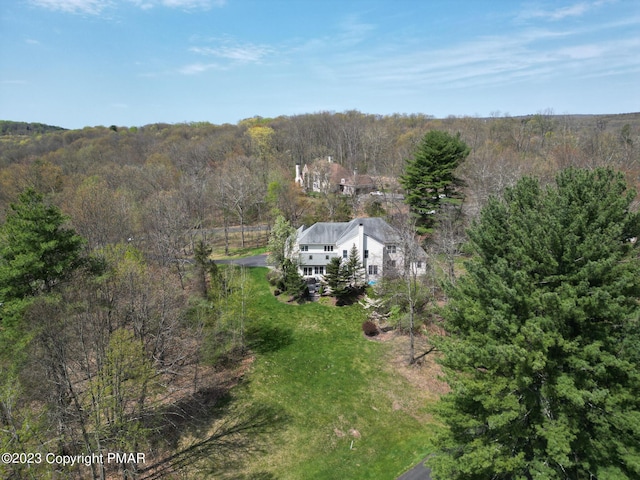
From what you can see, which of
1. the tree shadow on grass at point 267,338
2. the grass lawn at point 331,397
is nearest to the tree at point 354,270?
the grass lawn at point 331,397

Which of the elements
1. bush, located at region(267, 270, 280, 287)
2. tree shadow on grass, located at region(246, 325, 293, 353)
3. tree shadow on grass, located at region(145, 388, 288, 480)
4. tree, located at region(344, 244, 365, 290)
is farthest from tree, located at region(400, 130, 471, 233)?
tree shadow on grass, located at region(145, 388, 288, 480)

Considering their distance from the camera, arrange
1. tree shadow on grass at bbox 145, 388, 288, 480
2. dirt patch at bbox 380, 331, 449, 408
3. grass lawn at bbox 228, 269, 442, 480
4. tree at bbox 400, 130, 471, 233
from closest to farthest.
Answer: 1. tree shadow on grass at bbox 145, 388, 288, 480
2. grass lawn at bbox 228, 269, 442, 480
3. dirt patch at bbox 380, 331, 449, 408
4. tree at bbox 400, 130, 471, 233

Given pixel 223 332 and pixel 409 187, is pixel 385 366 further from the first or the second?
pixel 409 187

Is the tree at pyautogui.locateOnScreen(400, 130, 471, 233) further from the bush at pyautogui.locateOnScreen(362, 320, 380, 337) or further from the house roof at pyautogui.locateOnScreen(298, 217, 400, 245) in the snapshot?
the bush at pyautogui.locateOnScreen(362, 320, 380, 337)

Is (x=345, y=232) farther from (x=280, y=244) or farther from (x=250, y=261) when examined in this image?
(x=250, y=261)

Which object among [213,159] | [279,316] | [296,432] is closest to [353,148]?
[213,159]
